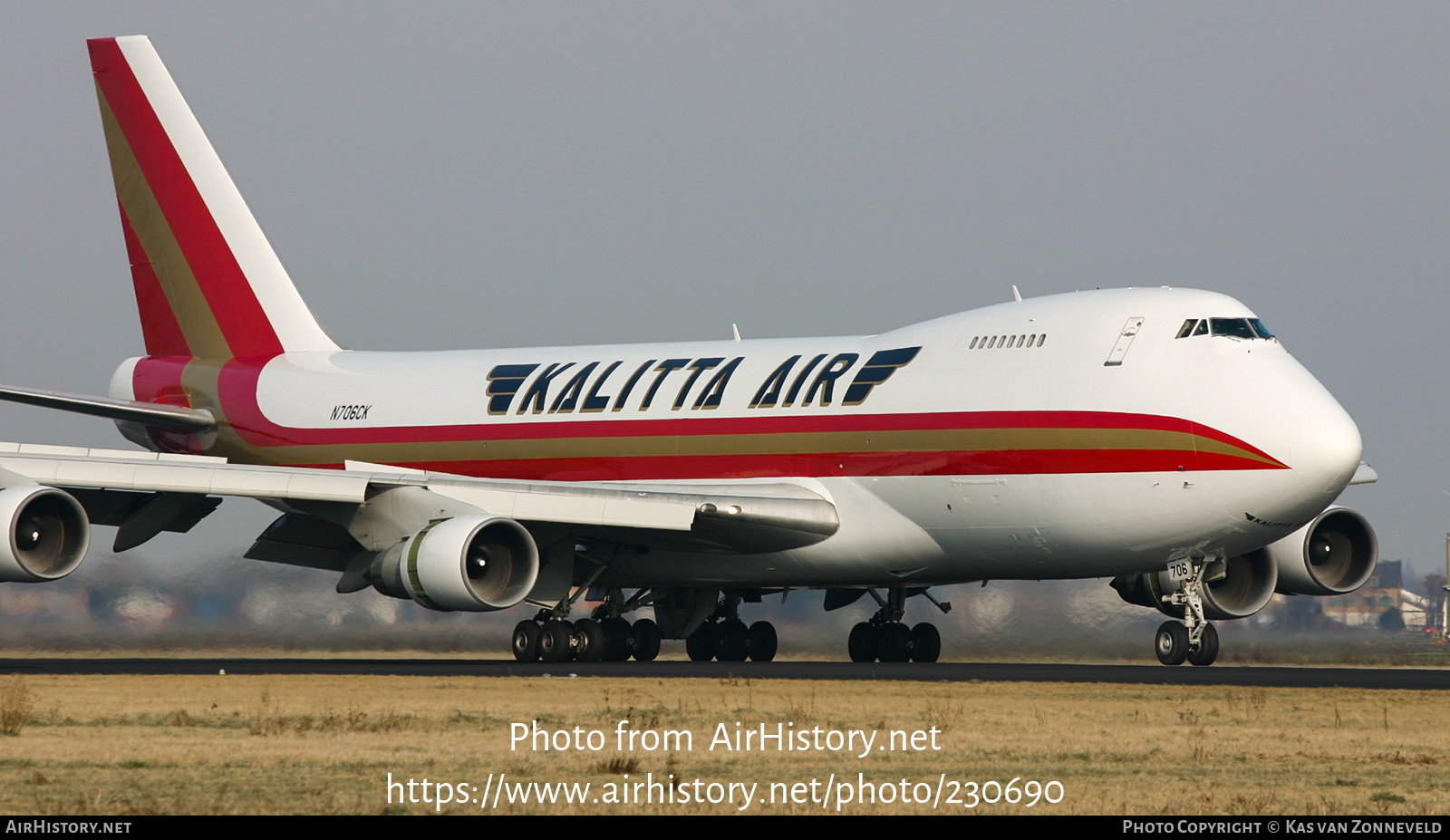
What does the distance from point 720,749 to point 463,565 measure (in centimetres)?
1026

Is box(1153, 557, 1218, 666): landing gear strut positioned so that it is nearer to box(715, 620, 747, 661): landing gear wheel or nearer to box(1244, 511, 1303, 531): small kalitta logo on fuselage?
box(1244, 511, 1303, 531): small kalitta logo on fuselage

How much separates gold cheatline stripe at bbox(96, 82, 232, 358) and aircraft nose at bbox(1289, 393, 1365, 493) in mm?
19322

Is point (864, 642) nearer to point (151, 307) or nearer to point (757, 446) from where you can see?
point (757, 446)

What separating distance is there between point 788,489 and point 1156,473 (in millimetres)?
5463

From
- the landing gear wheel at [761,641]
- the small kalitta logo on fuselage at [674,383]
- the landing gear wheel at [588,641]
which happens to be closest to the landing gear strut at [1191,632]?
the small kalitta logo on fuselage at [674,383]

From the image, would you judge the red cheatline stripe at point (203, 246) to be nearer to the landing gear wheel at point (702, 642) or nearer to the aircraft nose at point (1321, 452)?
the landing gear wheel at point (702, 642)

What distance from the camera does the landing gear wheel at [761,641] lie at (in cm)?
3086

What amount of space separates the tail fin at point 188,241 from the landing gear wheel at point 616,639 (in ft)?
27.0

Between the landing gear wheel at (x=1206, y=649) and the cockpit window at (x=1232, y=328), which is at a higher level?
the cockpit window at (x=1232, y=328)

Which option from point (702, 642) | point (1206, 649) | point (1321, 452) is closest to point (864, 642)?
point (702, 642)

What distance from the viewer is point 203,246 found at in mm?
33594

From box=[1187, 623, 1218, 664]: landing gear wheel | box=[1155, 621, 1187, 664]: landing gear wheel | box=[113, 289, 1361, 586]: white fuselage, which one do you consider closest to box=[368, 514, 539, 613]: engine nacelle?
box=[113, 289, 1361, 586]: white fuselage
